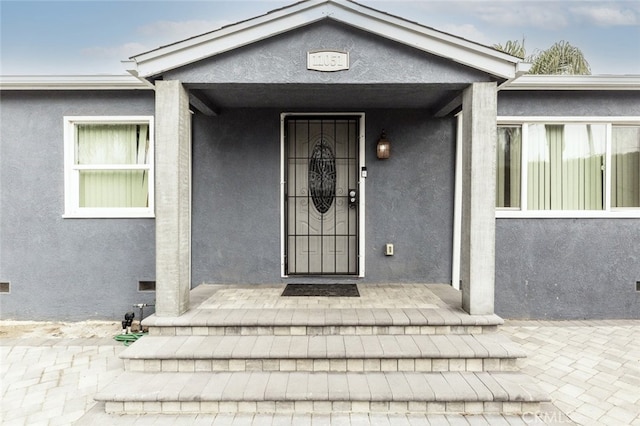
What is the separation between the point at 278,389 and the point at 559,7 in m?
28.1

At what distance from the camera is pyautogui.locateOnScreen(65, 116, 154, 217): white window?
469 cm

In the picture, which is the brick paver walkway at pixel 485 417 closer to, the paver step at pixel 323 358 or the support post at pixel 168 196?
the paver step at pixel 323 358

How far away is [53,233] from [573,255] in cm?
662

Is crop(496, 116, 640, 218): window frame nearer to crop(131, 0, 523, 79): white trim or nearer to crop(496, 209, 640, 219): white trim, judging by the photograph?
crop(496, 209, 640, 219): white trim

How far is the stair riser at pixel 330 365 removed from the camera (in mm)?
2965

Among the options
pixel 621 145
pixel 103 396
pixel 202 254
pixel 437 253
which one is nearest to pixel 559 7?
pixel 621 145

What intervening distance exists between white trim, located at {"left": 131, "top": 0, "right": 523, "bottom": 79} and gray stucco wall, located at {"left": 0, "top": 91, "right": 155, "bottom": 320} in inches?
59.7

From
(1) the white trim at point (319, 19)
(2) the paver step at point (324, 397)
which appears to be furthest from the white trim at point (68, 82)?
(2) the paver step at point (324, 397)

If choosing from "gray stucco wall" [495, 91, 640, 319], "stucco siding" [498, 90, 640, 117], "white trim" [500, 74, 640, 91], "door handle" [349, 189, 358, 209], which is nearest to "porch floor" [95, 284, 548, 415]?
"door handle" [349, 189, 358, 209]

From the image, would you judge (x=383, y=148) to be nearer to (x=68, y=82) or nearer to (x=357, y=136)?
(x=357, y=136)

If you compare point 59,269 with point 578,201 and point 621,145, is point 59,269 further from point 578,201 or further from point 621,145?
point 621,145

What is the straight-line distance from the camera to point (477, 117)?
341 cm

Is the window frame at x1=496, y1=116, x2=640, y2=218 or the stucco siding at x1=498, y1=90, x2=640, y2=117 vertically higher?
the stucco siding at x1=498, y1=90, x2=640, y2=117

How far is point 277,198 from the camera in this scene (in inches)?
186
